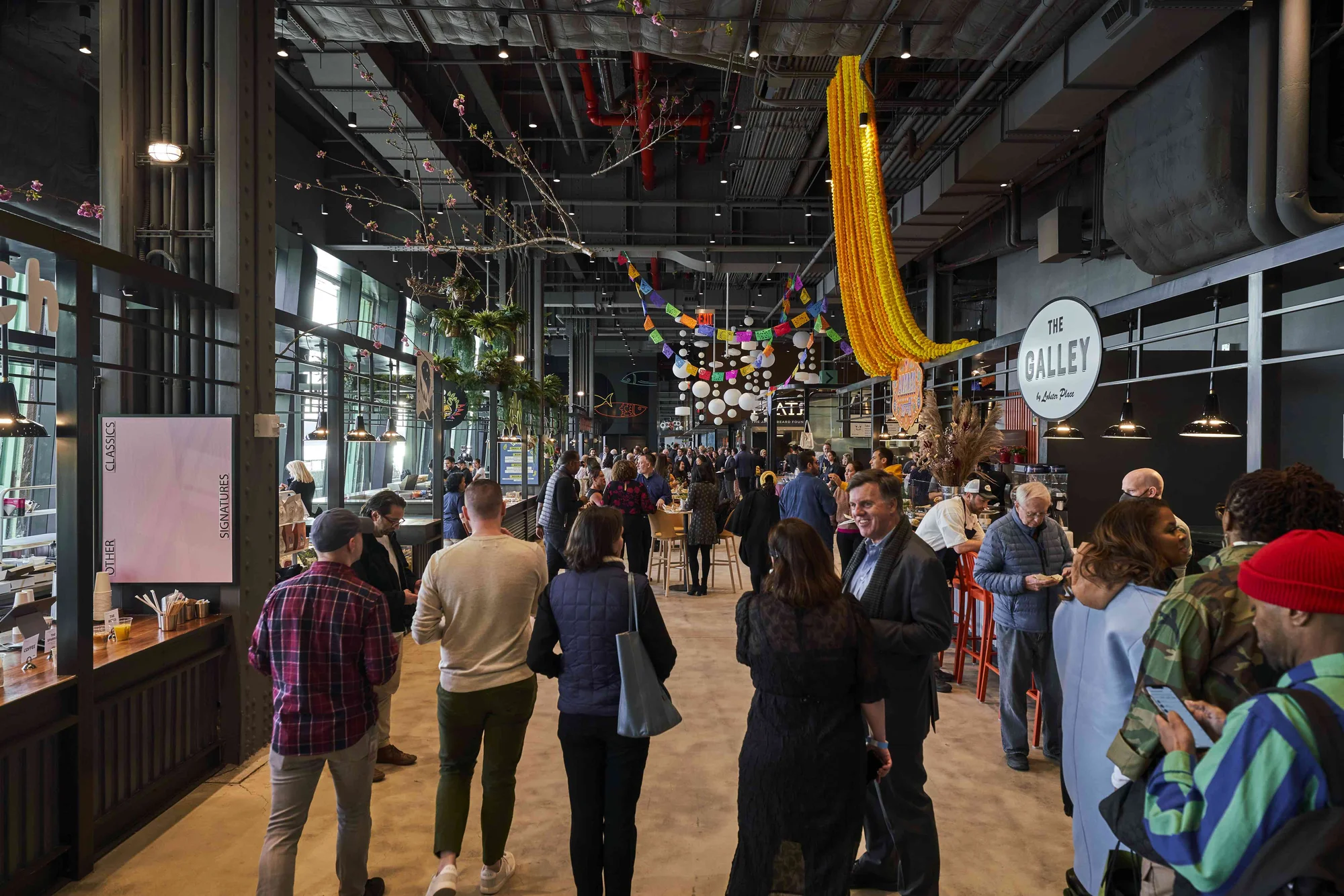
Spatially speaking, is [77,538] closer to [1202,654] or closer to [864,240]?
[1202,654]

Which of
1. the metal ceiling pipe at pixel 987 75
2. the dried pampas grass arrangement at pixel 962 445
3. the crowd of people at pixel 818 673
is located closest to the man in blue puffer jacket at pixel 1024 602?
the crowd of people at pixel 818 673

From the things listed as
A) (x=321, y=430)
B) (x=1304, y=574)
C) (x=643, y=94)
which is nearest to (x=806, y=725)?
(x=1304, y=574)

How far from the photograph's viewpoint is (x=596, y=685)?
2494 millimetres

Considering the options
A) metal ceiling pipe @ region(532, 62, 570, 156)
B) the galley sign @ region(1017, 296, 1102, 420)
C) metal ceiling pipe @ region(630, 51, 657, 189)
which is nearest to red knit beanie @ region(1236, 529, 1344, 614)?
the galley sign @ region(1017, 296, 1102, 420)

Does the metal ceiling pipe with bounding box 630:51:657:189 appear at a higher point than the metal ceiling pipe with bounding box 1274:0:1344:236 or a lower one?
higher

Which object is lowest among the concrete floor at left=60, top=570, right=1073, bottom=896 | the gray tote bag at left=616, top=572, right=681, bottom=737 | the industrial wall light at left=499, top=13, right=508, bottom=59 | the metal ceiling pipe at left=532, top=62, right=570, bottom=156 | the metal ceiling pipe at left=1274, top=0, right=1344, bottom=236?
the concrete floor at left=60, top=570, right=1073, bottom=896

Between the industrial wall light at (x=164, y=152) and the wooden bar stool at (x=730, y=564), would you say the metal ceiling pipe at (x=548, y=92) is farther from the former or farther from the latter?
the wooden bar stool at (x=730, y=564)

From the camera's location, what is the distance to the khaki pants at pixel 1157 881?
1663mm

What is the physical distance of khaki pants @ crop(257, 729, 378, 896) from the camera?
2.48 m

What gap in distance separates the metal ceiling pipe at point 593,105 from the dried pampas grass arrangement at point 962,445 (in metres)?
5.44

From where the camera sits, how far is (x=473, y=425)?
42.0 ft

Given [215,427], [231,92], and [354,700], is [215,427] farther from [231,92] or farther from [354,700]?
[354,700]

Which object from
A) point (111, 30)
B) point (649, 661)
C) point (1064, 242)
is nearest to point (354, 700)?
point (649, 661)

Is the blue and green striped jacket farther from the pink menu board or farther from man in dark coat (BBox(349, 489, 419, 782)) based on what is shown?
the pink menu board
